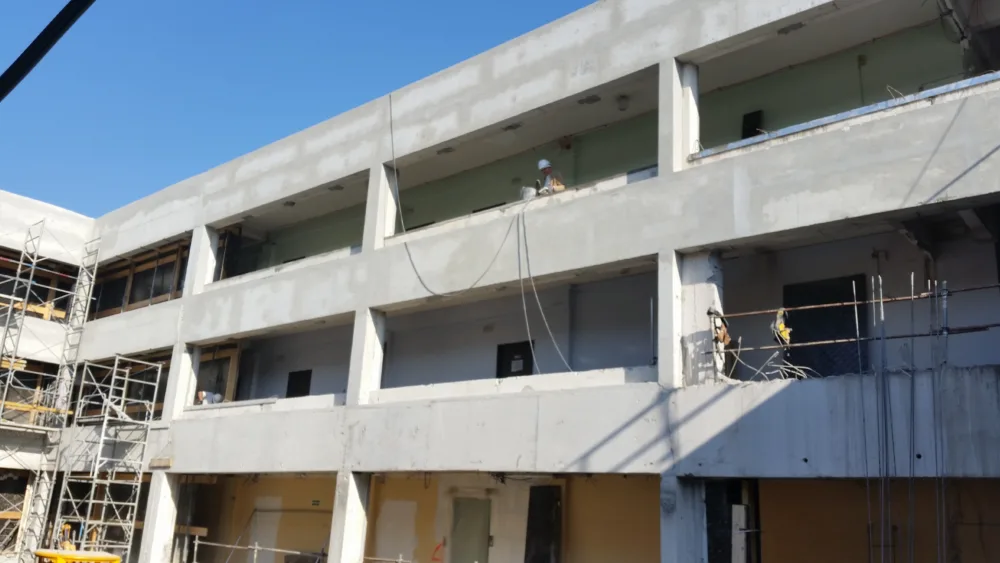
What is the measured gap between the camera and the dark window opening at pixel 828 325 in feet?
41.6

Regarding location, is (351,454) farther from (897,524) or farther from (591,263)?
(897,524)

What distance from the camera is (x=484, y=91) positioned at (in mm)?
16578

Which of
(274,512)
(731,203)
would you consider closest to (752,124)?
(731,203)

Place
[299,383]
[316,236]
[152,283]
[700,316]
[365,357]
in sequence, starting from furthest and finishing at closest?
[152,283] → [316,236] → [299,383] → [365,357] → [700,316]

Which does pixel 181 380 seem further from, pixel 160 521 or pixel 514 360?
pixel 514 360

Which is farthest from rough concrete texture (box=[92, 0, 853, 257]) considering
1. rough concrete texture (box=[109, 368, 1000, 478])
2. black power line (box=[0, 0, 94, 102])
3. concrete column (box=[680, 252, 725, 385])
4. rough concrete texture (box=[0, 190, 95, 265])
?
black power line (box=[0, 0, 94, 102])

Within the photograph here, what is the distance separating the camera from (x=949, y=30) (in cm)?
1234

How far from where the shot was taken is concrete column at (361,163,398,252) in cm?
1775

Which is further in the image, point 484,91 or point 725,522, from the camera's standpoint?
point 484,91

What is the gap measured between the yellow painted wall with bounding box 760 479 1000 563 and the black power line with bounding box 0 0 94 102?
11.0 metres

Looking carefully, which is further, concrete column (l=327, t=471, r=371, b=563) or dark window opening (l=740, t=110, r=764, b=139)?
concrete column (l=327, t=471, r=371, b=563)

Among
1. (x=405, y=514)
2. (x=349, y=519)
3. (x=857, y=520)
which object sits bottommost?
(x=349, y=519)

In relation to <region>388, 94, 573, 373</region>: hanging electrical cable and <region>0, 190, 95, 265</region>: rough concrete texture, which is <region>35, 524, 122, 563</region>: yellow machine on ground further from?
<region>0, 190, 95, 265</region>: rough concrete texture

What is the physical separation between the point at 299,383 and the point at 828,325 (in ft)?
44.9
